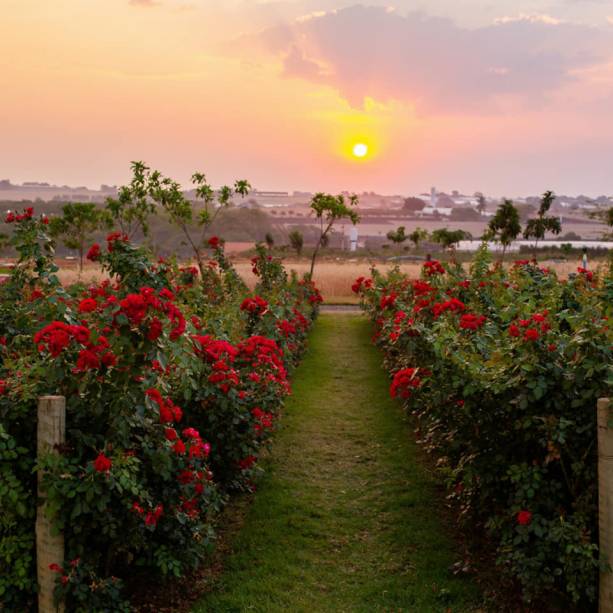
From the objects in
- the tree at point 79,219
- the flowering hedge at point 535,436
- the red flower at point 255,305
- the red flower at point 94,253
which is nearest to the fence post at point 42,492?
the red flower at point 94,253

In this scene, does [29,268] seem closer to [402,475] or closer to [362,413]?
[402,475]

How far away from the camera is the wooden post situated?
355 centimetres

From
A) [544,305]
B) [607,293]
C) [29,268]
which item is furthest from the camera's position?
[544,305]

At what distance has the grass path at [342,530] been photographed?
420 centimetres

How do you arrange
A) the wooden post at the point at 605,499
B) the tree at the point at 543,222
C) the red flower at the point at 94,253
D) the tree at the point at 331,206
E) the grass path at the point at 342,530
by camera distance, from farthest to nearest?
the tree at the point at 543,222 → the tree at the point at 331,206 → the red flower at the point at 94,253 → the grass path at the point at 342,530 → the wooden post at the point at 605,499

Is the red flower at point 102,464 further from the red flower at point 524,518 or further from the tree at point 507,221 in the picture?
the tree at point 507,221

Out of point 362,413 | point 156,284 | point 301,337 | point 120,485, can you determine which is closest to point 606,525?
point 120,485

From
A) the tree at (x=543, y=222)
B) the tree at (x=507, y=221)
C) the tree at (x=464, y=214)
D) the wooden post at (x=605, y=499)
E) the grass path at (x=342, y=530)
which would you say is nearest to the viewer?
the wooden post at (x=605, y=499)

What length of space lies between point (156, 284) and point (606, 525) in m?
2.72

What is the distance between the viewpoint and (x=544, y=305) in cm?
618

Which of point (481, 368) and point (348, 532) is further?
point (348, 532)

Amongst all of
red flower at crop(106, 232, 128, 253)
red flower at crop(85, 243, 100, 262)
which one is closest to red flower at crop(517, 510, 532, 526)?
red flower at crop(106, 232, 128, 253)

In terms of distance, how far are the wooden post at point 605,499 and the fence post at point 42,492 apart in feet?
8.55

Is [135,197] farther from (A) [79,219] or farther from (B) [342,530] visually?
(B) [342,530]
